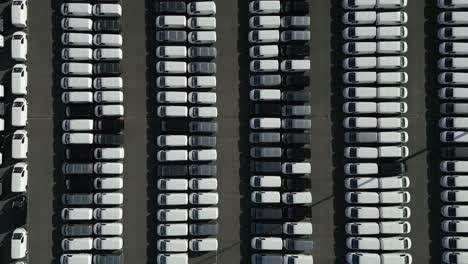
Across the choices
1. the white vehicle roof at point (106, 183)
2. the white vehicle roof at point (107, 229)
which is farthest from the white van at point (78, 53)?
the white vehicle roof at point (107, 229)

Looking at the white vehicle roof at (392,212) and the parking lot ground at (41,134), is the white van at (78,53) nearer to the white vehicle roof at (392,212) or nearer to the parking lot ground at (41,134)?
the parking lot ground at (41,134)

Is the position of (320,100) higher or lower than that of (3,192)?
higher

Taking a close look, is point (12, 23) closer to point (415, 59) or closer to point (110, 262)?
point (110, 262)

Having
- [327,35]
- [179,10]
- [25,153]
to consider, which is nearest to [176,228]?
[25,153]

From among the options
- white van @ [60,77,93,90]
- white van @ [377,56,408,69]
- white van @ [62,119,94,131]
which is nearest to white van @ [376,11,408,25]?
white van @ [377,56,408,69]

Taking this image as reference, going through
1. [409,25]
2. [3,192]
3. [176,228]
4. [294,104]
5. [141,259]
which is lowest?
[141,259]
